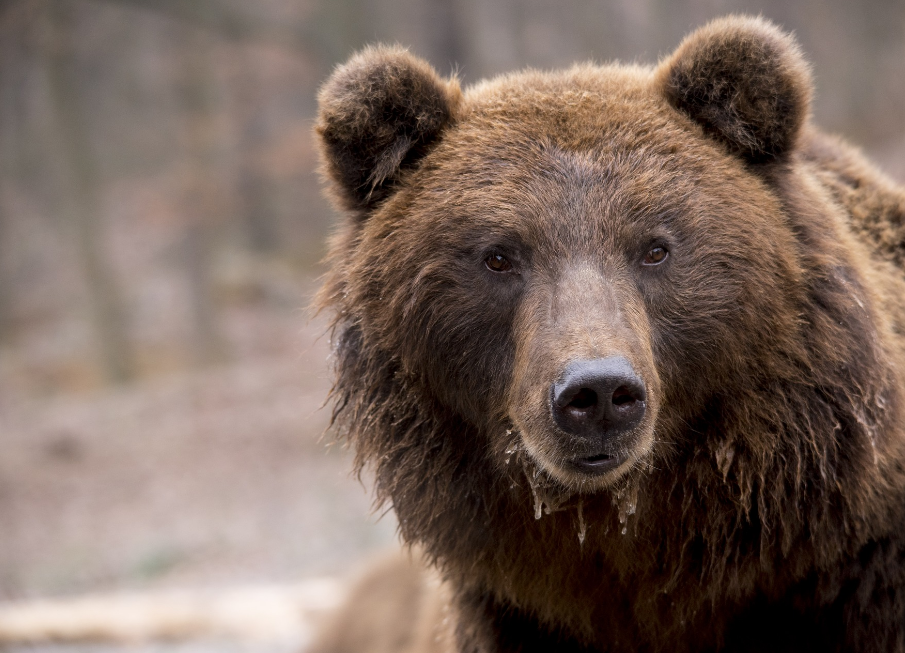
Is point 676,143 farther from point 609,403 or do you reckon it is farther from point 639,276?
point 609,403

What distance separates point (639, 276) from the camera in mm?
3180

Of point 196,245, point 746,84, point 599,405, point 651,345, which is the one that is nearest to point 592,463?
point 599,405

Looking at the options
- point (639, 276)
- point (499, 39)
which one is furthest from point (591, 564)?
point (499, 39)

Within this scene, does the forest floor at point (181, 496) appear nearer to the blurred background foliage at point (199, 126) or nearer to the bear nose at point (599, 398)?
the blurred background foliage at point (199, 126)

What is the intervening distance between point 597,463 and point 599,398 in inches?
12.0

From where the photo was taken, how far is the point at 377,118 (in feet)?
11.4

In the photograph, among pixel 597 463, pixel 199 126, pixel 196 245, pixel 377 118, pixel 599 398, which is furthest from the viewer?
pixel 196 245

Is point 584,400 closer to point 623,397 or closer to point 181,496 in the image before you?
point 623,397

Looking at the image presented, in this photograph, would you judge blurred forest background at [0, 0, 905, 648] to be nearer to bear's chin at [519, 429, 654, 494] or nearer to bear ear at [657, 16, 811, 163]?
bear ear at [657, 16, 811, 163]

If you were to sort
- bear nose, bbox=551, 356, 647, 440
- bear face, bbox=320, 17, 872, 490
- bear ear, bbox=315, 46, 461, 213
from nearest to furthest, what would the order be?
1. bear nose, bbox=551, 356, 647, 440
2. bear face, bbox=320, 17, 872, 490
3. bear ear, bbox=315, 46, 461, 213

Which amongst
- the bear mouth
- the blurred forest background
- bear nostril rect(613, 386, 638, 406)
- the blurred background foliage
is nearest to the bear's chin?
the bear mouth

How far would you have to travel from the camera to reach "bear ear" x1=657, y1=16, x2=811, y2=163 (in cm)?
325

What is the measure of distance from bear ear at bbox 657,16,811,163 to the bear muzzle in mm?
1210

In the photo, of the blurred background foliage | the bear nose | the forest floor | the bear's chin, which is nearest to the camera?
the bear nose
